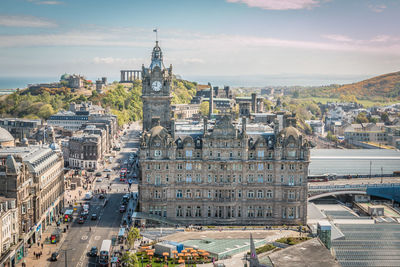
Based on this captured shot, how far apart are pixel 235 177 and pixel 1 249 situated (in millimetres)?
41178

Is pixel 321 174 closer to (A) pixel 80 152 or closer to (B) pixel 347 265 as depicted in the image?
(B) pixel 347 265

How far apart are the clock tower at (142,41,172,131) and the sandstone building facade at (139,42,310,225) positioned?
1406 centimetres

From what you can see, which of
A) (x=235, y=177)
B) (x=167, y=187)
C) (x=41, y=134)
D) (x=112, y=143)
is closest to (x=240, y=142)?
(x=235, y=177)

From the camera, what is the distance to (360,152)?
471 feet

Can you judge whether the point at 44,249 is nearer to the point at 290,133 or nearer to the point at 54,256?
the point at 54,256

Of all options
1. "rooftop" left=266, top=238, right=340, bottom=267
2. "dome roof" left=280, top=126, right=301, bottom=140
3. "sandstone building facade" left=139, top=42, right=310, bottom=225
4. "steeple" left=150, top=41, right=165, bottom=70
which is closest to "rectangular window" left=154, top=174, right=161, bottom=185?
"sandstone building facade" left=139, top=42, right=310, bottom=225

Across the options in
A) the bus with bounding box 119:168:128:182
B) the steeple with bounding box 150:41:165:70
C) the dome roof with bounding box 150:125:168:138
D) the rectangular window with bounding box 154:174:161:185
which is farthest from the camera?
the bus with bounding box 119:168:128:182

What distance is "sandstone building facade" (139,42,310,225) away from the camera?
92.8 metres

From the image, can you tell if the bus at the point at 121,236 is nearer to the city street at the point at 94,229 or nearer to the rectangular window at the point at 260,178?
the city street at the point at 94,229

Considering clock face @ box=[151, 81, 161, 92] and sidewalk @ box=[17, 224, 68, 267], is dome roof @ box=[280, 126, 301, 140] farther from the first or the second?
sidewalk @ box=[17, 224, 68, 267]

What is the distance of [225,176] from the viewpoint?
93.4 meters

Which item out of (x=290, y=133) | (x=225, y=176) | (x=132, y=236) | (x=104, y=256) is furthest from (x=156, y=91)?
(x=104, y=256)

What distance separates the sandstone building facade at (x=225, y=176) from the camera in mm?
92812

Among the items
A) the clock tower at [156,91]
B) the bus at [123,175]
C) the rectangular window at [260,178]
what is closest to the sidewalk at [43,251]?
the clock tower at [156,91]
